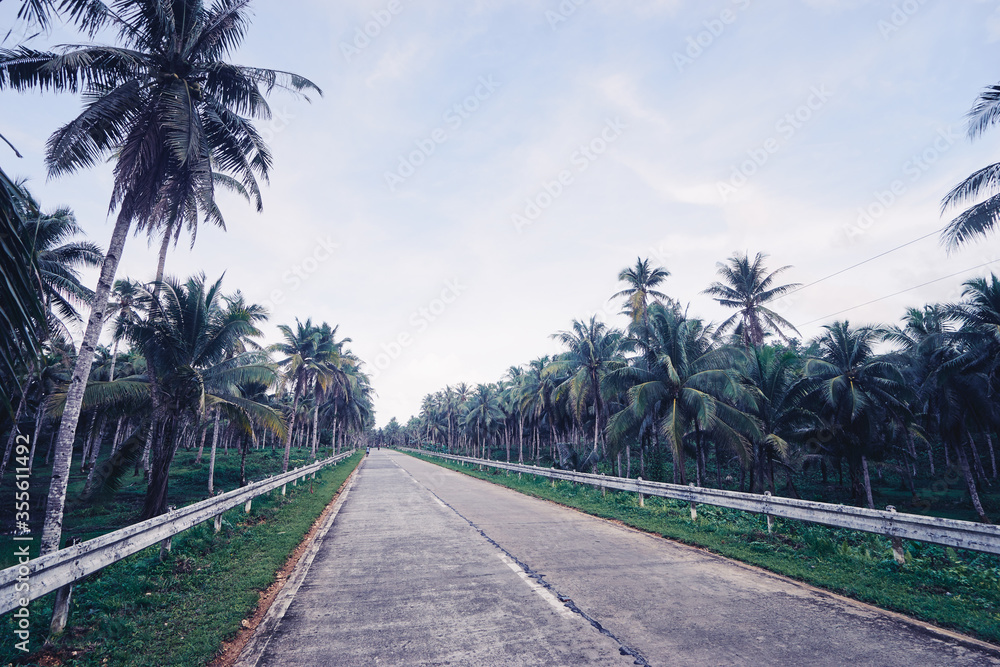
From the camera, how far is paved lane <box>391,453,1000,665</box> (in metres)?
4.34

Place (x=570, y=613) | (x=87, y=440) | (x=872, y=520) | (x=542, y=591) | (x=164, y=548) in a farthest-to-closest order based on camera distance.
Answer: (x=87, y=440) < (x=872, y=520) < (x=164, y=548) < (x=542, y=591) < (x=570, y=613)

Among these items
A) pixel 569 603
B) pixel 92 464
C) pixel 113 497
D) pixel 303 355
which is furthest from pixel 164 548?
pixel 92 464

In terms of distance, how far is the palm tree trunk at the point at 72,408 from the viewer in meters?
6.38

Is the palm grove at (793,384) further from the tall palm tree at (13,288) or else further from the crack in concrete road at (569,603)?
the tall palm tree at (13,288)

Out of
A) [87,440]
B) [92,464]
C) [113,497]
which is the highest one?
[87,440]

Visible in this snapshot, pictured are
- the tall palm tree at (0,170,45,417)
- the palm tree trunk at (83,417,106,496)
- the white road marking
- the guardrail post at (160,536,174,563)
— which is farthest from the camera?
the palm tree trunk at (83,417,106,496)

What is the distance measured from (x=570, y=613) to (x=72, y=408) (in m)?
7.70

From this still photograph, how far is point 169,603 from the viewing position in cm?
590

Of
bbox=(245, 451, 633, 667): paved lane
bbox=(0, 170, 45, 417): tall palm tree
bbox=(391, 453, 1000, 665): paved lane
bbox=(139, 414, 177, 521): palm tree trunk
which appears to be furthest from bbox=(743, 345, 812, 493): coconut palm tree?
bbox=(0, 170, 45, 417): tall palm tree

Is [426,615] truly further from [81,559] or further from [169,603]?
[81,559]

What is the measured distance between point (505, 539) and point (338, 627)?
5.03m

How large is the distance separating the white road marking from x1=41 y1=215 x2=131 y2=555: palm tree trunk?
6260 mm

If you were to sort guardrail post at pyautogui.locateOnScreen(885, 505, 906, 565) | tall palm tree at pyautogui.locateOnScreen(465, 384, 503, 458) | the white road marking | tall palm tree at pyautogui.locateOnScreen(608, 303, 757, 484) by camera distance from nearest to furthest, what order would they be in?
the white road marking
guardrail post at pyautogui.locateOnScreen(885, 505, 906, 565)
tall palm tree at pyautogui.locateOnScreen(608, 303, 757, 484)
tall palm tree at pyautogui.locateOnScreen(465, 384, 503, 458)

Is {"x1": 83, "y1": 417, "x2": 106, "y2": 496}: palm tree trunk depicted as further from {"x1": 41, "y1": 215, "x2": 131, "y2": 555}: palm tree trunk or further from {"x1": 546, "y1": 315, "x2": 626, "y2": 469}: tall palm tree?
{"x1": 546, "y1": 315, "x2": 626, "y2": 469}: tall palm tree
